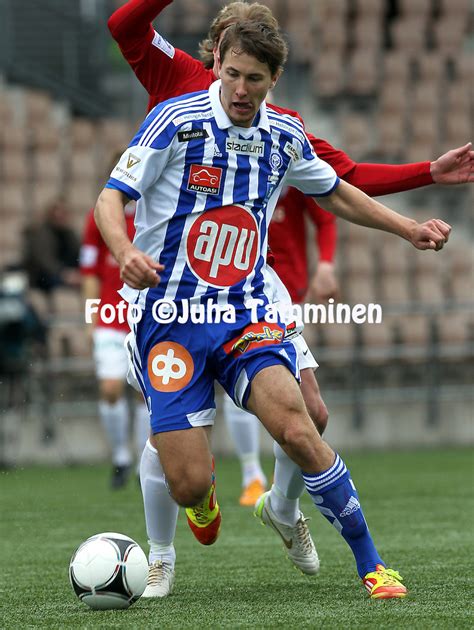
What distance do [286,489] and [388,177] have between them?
4.46 ft

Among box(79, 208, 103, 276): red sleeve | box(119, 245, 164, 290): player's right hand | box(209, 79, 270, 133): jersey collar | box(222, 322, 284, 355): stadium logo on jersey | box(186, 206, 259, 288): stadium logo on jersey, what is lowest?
box(222, 322, 284, 355): stadium logo on jersey

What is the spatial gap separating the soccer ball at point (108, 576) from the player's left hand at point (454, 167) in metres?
1.88

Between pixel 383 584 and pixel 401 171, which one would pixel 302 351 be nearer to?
pixel 401 171

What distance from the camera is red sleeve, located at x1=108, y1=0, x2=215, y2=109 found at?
5410 mm

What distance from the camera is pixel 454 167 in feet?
17.1

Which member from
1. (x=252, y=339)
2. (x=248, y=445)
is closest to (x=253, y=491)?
(x=248, y=445)

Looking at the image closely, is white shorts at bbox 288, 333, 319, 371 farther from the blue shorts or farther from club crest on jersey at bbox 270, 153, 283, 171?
club crest on jersey at bbox 270, 153, 283, 171

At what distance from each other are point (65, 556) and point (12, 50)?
11.1m

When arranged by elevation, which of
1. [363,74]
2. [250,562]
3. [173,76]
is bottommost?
[250,562]

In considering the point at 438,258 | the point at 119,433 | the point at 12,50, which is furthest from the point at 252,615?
the point at 12,50

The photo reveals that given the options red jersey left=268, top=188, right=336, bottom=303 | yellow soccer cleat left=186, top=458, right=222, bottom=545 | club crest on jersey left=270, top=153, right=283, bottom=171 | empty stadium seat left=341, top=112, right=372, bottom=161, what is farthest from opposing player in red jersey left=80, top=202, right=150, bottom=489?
empty stadium seat left=341, top=112, right=372, bottom=161

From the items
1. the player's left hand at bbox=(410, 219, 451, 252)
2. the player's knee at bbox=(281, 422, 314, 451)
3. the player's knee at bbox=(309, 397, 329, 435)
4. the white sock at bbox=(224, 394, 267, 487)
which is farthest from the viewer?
the white sock at bbox=(224, 394, 267, 487)

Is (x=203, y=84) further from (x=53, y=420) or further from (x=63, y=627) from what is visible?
(x=53, y=420)

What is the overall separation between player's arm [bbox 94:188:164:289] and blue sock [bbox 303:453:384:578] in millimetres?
945
